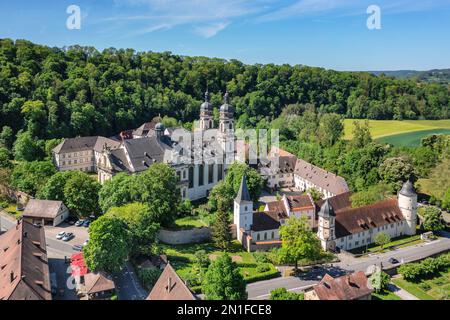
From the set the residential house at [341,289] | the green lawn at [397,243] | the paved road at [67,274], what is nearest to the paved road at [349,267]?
the green lawn at [397,243]

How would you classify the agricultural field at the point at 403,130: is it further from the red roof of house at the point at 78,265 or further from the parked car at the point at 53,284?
the parked car at the point at 53,284

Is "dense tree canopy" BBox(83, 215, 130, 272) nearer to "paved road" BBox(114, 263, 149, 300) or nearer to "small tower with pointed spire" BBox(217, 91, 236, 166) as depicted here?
"paved road" BBox(114, 263, 149, 300)

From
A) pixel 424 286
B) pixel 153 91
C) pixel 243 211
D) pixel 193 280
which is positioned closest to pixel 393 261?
pixel 424 286

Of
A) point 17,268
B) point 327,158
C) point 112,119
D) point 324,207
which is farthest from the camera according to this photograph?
point 112,119

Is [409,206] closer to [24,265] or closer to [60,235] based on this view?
[60,235]

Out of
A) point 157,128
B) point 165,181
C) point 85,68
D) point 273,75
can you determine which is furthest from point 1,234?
point 273,75

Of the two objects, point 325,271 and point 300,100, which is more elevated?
point 300,100
